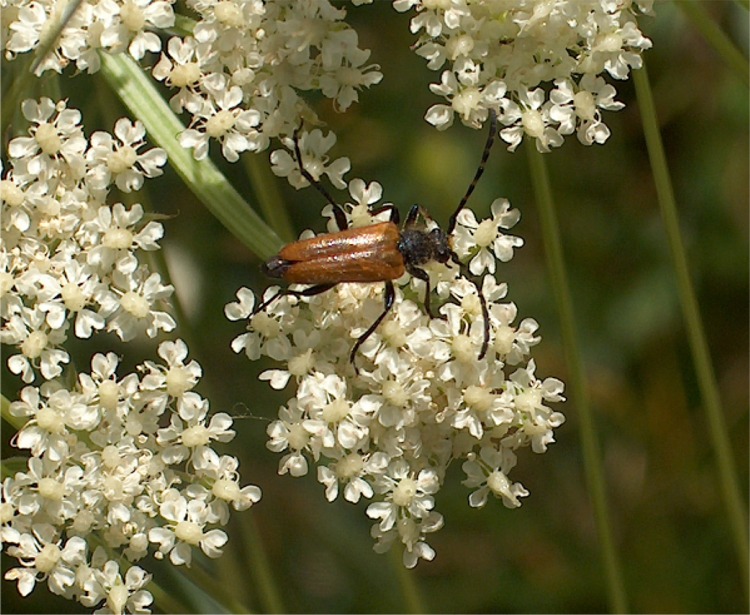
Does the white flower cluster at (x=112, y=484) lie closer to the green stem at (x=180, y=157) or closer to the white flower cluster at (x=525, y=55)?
the green stem at (x=180, y=157)

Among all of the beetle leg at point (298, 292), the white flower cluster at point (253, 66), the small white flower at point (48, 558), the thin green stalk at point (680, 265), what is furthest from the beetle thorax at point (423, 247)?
the small white flower at point (48, 558)

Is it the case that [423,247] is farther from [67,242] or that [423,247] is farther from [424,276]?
[67,242]

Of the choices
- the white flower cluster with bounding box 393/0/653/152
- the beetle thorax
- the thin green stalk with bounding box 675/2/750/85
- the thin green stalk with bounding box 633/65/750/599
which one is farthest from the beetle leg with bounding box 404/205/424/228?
the thin green stalk with bounding box 675/2/750/85

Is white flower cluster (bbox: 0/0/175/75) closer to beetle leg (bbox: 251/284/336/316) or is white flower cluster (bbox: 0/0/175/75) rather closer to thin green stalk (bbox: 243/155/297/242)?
thin green stalk (bbox: 243/155/297/242)

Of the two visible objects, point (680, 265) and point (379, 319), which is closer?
point (379, 319)

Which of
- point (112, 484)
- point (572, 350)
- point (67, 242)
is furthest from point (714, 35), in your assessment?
point (112, 484)

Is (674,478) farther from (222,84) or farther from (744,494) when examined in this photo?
(222,84)
